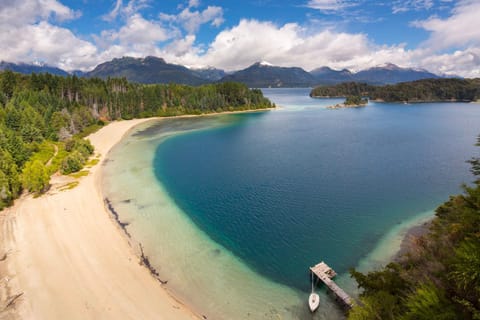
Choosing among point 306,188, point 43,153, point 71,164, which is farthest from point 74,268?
point 43,153

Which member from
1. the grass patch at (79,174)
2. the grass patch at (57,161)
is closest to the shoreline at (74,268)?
the grass patch at (79,174)

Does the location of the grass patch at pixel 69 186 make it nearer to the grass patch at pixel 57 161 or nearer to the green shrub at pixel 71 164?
the grass patch at pixel 57 161

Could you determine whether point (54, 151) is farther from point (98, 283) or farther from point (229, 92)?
point (229, 92)

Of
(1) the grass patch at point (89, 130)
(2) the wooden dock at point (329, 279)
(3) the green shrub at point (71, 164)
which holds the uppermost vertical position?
(1) the grass patch at point (89, 130)

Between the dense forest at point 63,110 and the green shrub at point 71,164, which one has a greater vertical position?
the dense forest at point 63,110

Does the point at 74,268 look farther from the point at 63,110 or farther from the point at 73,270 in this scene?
the point at 63,110

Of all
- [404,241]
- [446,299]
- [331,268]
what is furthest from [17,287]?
[404,241]
